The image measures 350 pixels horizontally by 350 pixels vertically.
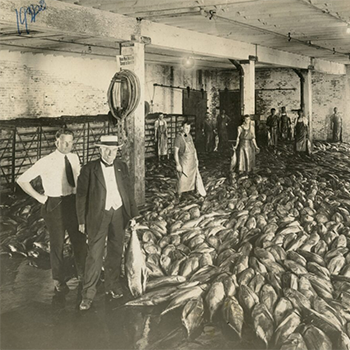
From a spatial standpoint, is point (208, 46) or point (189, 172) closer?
point (189, 172)

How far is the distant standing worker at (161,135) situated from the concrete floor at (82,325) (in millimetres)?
10839

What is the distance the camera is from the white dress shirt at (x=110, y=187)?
4.75m

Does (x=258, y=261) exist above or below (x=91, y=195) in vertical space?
below

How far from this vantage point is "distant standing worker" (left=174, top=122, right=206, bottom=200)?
874 centimetres

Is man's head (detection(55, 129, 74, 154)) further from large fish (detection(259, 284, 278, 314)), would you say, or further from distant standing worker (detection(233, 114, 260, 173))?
distant standing worker (detection(233, 114, 260, 173))

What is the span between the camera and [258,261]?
203 inches

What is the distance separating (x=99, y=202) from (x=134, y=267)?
81cm

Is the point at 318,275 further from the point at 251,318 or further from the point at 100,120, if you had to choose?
the point at 100,120

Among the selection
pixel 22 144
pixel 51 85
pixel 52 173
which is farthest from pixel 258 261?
pixel 51 85

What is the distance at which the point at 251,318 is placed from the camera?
4.18 meters

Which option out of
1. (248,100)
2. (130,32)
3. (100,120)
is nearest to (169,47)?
(130,32)

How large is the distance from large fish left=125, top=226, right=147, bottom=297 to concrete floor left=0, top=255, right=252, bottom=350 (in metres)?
0.18

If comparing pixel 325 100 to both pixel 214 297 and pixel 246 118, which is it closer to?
pixel 246 118
